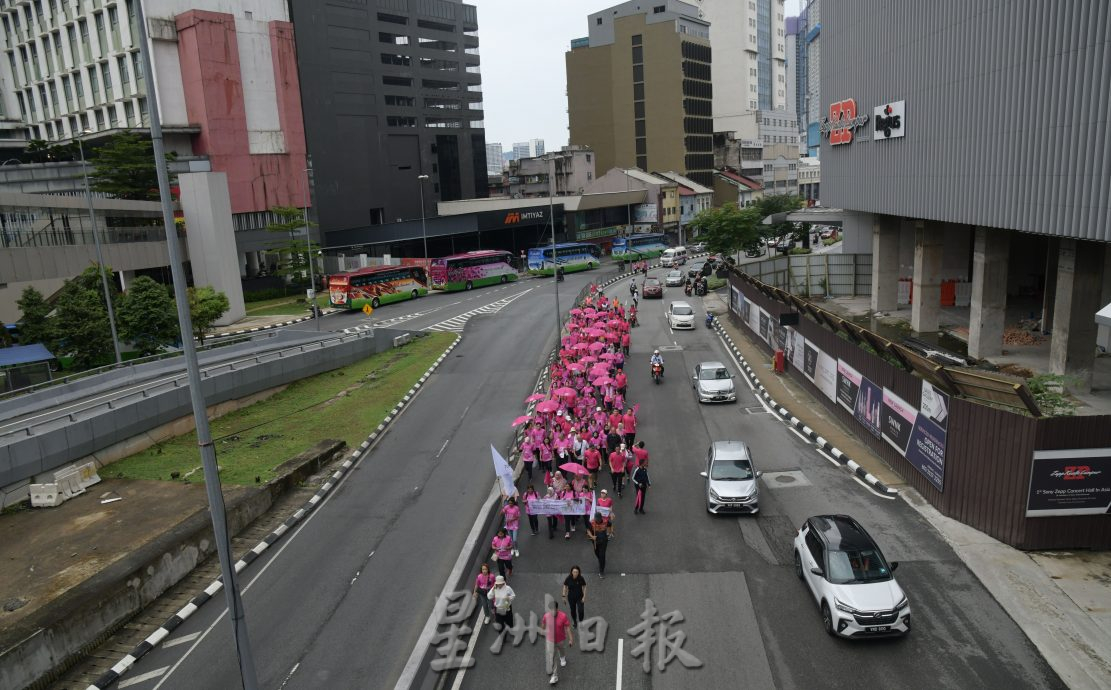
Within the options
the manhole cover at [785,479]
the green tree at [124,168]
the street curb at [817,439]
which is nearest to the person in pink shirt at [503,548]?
the manhole cover at [785,479]

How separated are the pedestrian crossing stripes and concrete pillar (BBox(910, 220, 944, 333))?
1076 inches

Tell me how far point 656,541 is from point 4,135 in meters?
97.9

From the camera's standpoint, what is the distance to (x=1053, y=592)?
45.6 ft

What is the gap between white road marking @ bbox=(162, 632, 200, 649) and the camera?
47.7 feet

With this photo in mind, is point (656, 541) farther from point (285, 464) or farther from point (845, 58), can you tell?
point (845, 58)

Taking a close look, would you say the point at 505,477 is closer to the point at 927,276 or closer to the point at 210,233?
the point at 927,276

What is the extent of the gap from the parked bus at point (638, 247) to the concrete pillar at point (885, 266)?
44348 mm

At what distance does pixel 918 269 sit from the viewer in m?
35.8

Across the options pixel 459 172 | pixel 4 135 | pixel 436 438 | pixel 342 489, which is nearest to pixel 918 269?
pixel 436 438

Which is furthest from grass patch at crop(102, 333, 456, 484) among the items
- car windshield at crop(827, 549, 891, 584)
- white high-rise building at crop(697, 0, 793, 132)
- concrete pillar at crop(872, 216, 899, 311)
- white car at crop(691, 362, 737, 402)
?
white high-rise building at crop(697, 0, 793, 132)

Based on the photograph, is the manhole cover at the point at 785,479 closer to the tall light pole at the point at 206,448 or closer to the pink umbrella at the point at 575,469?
the pink umbrella at the point at 575,469

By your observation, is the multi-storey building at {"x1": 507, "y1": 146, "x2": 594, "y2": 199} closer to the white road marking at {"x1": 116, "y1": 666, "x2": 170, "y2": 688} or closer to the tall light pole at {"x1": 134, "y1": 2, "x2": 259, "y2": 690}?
the white road marking at {"x1": 116, "y1": 666, "x2": 170, "y2": 688}

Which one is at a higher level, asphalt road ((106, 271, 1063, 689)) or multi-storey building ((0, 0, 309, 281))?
multi-storey building ((0, 0, 309, 281))

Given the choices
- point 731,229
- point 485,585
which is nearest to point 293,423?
point 485,585
